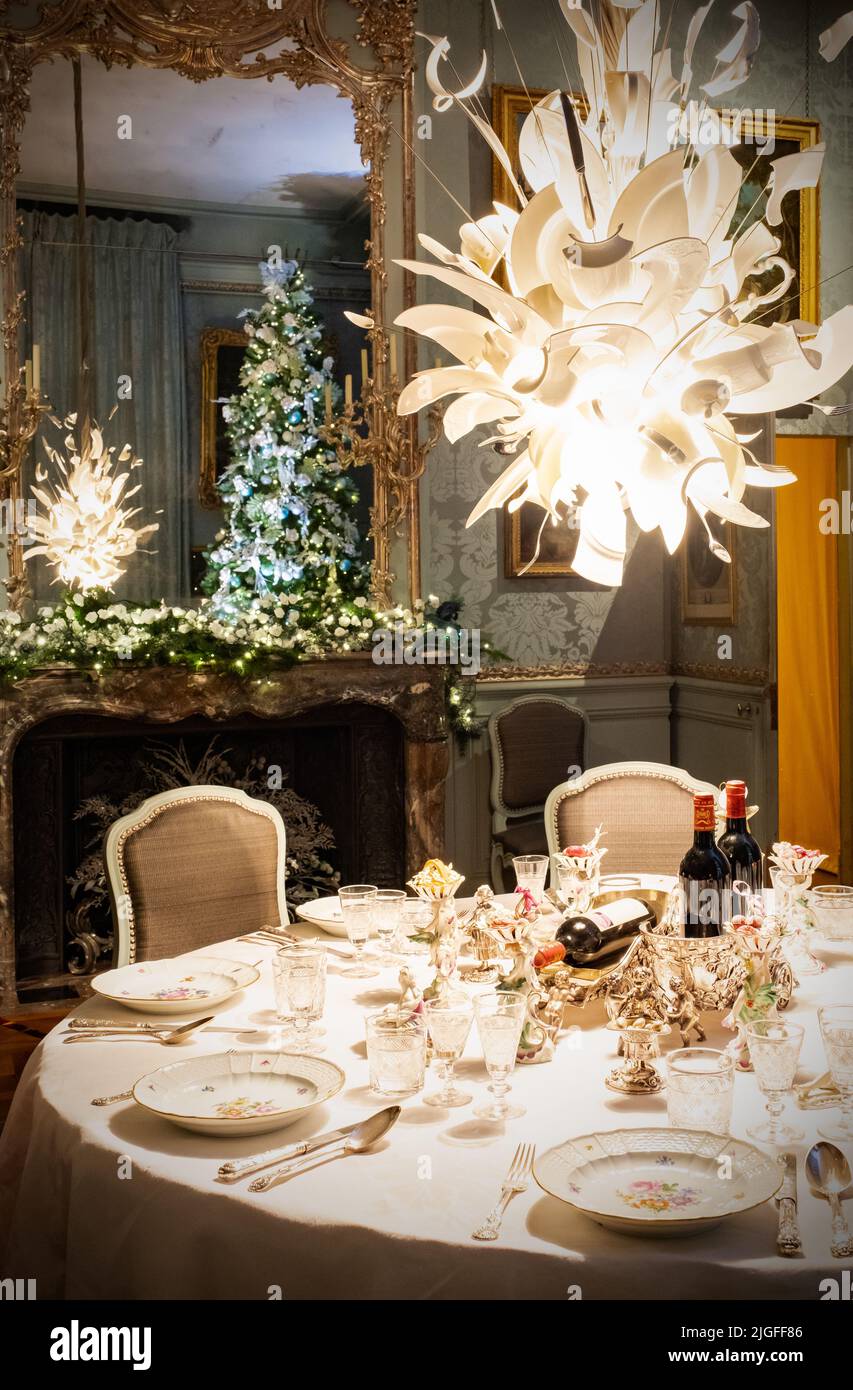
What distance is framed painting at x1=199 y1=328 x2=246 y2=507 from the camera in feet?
14.6

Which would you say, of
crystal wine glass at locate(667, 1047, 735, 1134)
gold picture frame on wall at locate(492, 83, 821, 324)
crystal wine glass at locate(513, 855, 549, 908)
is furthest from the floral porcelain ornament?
gold picture frame on wall at locate(492, 83, 821, 324)

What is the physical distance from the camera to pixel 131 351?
4.34m

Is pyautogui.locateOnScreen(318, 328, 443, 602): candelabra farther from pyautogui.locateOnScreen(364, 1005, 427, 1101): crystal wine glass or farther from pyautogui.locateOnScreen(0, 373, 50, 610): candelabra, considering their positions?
pyautogui.locateOnScreen(364, 1005, 427, 1101): crystal wine glass

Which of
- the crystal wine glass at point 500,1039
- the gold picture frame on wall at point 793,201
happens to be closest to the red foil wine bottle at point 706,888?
the crystal wine glass at point 500,1039

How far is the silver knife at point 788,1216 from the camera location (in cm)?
113

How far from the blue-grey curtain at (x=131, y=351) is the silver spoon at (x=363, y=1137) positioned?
326 cm

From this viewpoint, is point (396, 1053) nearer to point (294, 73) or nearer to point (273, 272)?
point (273, 272)

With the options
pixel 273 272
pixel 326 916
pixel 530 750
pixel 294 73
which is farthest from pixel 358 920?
pixel 294 73

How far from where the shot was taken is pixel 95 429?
4328mm

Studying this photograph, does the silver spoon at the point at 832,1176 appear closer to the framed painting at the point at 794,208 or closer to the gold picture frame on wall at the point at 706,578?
the gold picture frame on wall at the point at 706,578

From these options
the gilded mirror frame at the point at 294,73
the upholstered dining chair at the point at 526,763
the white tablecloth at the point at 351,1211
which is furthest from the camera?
the upholstered dining chair at the point at 526,763

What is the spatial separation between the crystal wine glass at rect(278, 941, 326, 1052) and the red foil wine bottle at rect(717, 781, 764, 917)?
0.67 metres
